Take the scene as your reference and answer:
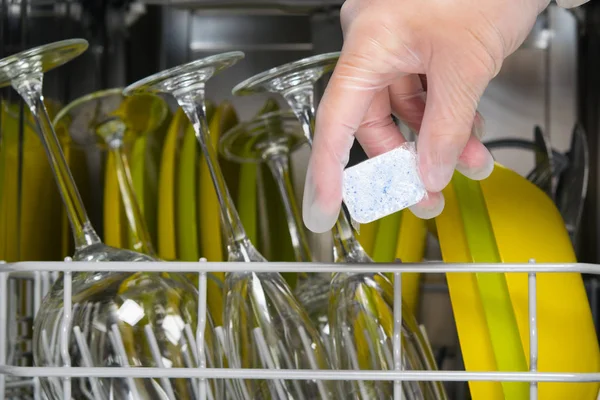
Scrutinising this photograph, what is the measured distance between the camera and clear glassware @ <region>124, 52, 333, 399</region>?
Answer: 1.60 feet

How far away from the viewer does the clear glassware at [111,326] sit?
0.49 meters

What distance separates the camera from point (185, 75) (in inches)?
19.6

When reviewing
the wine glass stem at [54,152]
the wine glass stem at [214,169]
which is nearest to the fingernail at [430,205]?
the wine glass stem at [214,169]

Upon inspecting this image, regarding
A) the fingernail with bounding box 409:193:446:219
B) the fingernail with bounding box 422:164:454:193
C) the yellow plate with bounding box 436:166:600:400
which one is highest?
the fingernail with bounding box 422:164:454:193

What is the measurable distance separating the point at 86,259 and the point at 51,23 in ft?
1.24

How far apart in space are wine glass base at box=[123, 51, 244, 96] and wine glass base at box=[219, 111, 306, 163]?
0.44 ft

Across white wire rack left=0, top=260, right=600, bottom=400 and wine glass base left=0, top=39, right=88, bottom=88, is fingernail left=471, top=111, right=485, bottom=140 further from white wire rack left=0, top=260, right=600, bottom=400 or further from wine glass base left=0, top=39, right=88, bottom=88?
wine glass base left=0, top=39, right=88, bottom=88

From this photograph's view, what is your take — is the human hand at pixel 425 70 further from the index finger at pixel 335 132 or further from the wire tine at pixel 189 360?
the wire tine at pixel 189 360

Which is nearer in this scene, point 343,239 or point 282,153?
point 343,239

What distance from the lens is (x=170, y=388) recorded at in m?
0.49

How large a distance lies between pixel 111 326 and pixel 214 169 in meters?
0.12

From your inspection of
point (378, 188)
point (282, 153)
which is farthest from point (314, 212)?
point (282, 153)

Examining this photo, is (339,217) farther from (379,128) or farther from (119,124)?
(119,124)

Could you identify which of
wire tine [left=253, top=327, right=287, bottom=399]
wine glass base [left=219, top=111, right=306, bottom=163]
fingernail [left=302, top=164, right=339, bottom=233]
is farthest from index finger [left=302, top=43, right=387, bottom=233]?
wine glass base [left=219, top=111, right=306, bottom=163]
